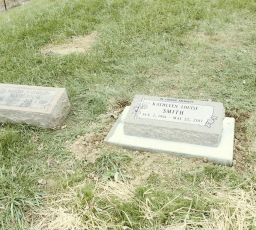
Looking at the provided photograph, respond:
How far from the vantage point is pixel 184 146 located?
3.10 metres

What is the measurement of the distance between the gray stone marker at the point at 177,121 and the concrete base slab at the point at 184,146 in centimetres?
5

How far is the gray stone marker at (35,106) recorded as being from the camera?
352 centimetres

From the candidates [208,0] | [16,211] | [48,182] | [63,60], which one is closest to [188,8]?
[208,0]

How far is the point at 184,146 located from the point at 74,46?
341 cm

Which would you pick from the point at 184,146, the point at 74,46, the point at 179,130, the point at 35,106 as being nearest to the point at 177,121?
the point at 179,130

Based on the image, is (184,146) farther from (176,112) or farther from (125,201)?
(125,201)

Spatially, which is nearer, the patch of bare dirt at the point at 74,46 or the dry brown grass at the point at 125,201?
the dry brown grass at the point at 125,201

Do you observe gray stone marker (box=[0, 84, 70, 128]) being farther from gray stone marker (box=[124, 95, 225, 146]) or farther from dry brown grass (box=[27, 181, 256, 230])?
dry brown grass (box=[27, 181, 256, 230])

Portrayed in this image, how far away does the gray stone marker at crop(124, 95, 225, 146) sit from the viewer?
2994 millimetres

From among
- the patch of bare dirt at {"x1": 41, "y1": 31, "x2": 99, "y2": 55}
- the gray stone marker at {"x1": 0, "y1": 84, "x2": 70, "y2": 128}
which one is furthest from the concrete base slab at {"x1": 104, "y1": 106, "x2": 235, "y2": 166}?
the patch of bare dirt at {"x1": 41, "y1": 31, "x2": 99, "y2": 55}

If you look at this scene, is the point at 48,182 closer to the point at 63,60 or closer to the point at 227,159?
the point at 227,159

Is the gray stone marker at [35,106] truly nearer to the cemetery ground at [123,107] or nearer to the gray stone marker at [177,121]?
the cemetery ground at [123,107]

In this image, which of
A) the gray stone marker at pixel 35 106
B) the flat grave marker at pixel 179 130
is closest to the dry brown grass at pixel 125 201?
the flat grave marker at pixel 179 130

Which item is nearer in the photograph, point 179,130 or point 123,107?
point 179,130
